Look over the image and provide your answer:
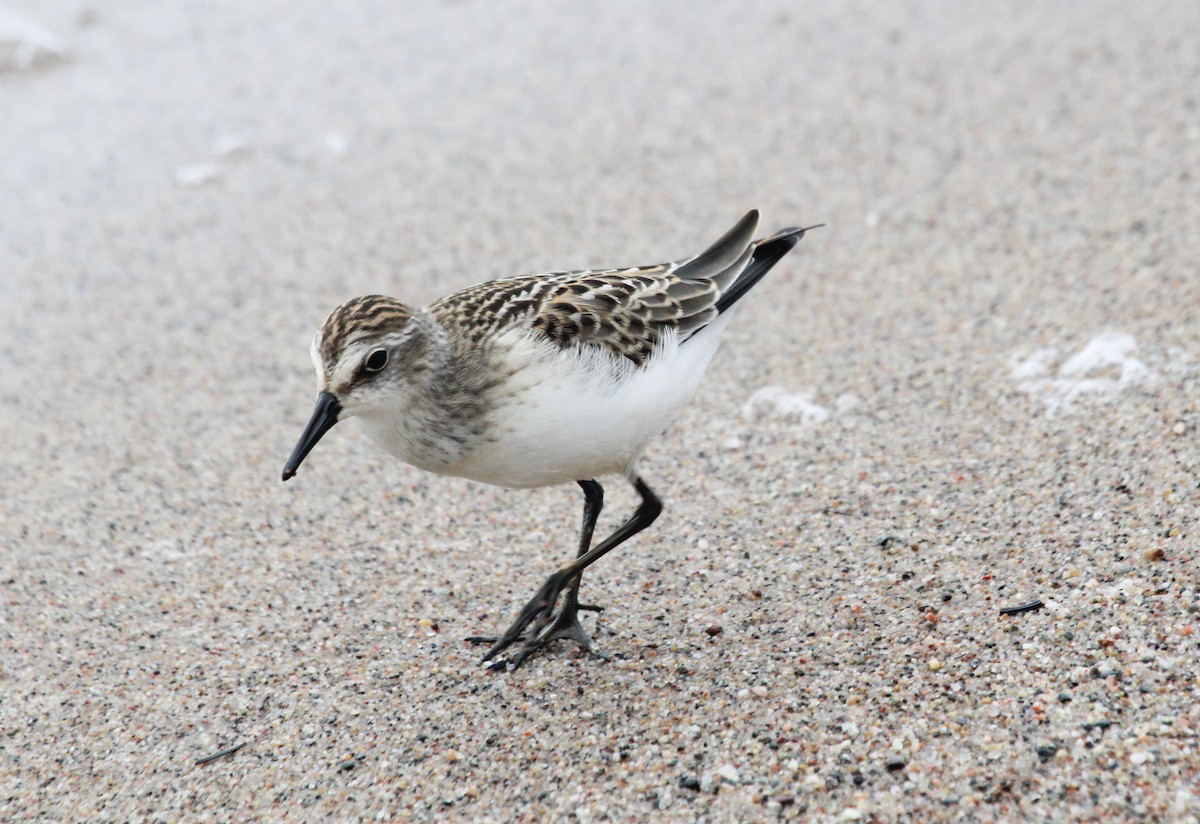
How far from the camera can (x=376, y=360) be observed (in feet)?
11.8

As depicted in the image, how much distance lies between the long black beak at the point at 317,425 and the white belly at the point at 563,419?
0.38 metres

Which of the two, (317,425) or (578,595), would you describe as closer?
(317,425)

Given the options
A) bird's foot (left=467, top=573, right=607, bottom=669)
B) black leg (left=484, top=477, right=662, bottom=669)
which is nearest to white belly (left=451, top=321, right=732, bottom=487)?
black leg (left=484, top=477, right=662, bottom=669)

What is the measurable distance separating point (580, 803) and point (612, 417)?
3.69 feet

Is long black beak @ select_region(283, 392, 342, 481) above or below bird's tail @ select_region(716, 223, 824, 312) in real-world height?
below

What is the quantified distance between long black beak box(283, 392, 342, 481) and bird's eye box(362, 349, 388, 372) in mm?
133

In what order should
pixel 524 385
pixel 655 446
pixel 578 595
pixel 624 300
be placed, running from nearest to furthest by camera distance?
pixel 524 385 → pixel 624 300 → pixel 578 595 → pixel 655 446

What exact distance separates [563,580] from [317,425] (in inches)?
38.5

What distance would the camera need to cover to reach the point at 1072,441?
15.2 ft

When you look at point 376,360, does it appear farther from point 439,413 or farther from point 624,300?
point 624,300

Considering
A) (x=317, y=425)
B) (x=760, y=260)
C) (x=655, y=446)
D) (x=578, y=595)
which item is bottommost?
(x=655, y=446)

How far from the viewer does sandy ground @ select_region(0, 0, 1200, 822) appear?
341cm

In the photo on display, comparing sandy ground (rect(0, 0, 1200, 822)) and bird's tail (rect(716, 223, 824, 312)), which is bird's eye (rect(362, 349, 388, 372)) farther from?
bird's tail (rect(716, 223, 824, 312))

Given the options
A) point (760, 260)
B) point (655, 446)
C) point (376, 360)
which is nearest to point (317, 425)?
point (376, 360)
